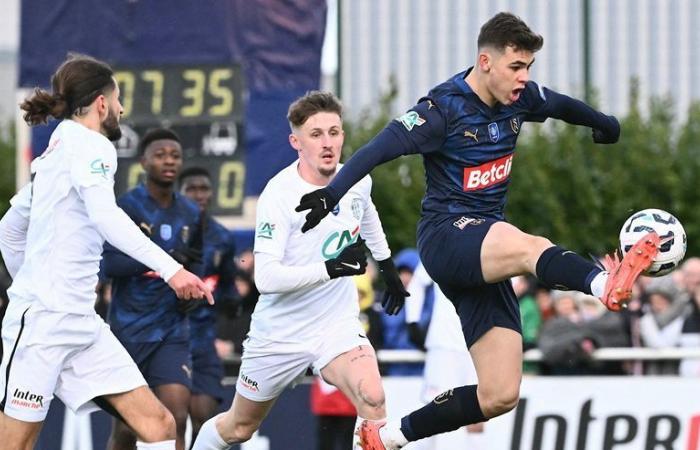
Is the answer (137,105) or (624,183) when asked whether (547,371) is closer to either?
(137,105)

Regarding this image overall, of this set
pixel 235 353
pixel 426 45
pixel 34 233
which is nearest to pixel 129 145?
pixel 235 353

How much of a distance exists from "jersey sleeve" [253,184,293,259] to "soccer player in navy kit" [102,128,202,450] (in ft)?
4.33

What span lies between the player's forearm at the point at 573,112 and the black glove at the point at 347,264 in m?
1.24

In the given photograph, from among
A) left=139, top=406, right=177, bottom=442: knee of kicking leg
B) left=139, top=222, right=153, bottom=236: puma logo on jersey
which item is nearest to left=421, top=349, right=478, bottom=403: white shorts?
left=139, top=222, right=153, bottom=236: puma logo on jersey

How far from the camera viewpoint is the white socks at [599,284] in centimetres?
679

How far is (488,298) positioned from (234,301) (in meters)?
3.40

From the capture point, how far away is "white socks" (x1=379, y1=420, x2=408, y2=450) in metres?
7.80

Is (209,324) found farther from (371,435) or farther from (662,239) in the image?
(662,239)

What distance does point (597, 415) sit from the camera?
39.9 feet

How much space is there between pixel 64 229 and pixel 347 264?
1.47 m

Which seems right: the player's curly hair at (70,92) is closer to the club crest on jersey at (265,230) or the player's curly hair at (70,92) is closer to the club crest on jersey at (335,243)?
the club crest on jersey at (265,230)

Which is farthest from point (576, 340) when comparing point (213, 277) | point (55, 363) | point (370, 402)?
point (55, 363)

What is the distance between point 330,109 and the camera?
27.8ft

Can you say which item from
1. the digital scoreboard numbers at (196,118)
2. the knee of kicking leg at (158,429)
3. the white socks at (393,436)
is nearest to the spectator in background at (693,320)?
the digital scoreboard numbers at (196,118)
